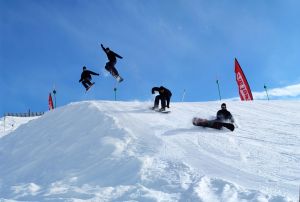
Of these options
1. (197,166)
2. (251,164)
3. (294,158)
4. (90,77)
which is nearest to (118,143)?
(197,166)

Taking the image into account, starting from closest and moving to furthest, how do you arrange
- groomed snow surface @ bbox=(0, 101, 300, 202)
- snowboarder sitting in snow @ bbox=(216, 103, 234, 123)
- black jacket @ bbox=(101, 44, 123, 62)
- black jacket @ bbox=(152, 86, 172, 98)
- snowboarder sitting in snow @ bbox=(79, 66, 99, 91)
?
groomed snow surface @ bbox=(0, 101, 300, 202) → snowboarder sitting in snow @ bbox=(216, 103, 234, 123) → black jacket @ bbox=(152, 86, 172, 98) → black jacket @ bbox=(101, 44, 123, 62) → snowboarder sitting in snow @ bbox=(79, 66, 99, 91)

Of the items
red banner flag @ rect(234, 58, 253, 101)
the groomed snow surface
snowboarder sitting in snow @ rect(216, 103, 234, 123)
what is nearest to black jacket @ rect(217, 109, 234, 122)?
snowboarder sitting in snow @ rect(216, 103, 234, 123)

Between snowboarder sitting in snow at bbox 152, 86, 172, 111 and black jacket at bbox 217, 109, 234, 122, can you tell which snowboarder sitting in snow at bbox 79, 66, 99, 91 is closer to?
snowboarder sitting in snow at bbox 152, 86, 172, 111

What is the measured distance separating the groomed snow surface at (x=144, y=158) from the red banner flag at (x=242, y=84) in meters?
12.9

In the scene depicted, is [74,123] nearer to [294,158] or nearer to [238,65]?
[294,158]

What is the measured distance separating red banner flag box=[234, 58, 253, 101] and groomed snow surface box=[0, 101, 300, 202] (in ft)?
42.3

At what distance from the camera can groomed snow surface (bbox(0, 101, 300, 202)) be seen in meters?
8.61

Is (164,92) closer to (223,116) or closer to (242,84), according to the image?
(223,116)

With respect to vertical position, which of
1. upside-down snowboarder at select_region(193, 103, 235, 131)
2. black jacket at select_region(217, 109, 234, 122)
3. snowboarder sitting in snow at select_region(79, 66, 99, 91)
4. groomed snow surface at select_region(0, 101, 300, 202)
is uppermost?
snowboarder sitting in snow at select_region(79, 66, 99, 91)

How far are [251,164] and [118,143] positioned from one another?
3.61m

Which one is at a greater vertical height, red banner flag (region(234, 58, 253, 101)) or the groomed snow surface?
red banner flag (region(234, 58, 253, 101))

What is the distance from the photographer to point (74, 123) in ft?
47.9

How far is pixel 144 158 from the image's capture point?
1027 cm

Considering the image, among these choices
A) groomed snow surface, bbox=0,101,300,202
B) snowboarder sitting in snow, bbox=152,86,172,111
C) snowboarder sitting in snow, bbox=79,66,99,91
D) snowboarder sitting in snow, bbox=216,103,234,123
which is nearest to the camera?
groomed snow surface, bbox=0,101,300,202
